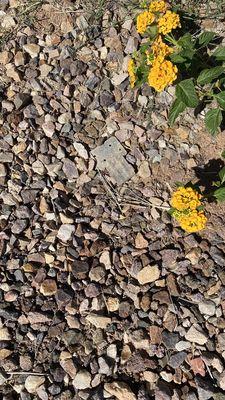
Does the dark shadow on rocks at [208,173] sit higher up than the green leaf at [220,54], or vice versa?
the green leaf at [220,54]

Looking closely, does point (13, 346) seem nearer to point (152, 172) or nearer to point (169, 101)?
point (152, 172)

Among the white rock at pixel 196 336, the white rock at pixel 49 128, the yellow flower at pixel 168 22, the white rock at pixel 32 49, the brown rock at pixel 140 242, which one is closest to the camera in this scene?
the white rock at pixel 196 336

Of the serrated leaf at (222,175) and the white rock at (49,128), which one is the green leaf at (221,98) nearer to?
the serrated leaf at (222,175)

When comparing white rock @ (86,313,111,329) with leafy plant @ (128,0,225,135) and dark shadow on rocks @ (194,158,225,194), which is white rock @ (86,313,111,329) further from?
leafy plant @ (128,0,225,135)

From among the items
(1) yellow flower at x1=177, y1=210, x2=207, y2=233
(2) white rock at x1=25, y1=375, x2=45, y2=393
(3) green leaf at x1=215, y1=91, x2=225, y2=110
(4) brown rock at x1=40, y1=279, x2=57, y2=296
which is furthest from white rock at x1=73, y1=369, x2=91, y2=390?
(3) green leaf at x1=215, y1=91, x2=225, y2=110

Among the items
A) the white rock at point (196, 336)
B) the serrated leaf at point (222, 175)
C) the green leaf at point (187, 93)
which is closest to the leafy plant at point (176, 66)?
the green leaf at point (187, 93)
